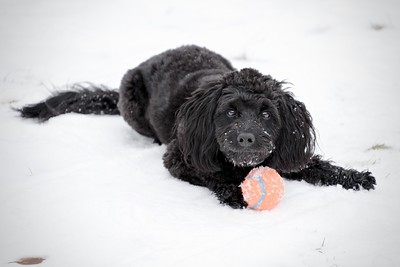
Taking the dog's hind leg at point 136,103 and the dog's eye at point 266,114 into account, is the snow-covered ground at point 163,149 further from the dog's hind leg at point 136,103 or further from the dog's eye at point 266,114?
the dog's eye at point 266,114

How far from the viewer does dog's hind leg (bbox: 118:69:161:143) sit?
5598mm

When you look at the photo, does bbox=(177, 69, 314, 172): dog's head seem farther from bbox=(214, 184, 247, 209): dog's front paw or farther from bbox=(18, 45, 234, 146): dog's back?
bbox=(18, 45, 234, 146): dog's back

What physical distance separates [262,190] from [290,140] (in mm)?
661

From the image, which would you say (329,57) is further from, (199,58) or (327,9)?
(199,58)

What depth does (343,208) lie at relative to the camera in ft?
12.2

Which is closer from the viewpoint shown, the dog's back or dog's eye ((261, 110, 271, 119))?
dog's eye ((261, 110, 271, 119))

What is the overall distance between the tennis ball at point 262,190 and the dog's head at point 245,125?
17 cm

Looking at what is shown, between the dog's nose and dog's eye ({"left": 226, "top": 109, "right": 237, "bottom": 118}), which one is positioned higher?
dog's eye ({"left": 226, "top": 109, "right": 237, "bottom": 118})

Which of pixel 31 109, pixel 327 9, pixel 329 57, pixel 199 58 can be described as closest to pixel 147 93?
pixel 199 58

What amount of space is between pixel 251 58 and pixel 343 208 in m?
4.90

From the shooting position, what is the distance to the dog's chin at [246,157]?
3645mm

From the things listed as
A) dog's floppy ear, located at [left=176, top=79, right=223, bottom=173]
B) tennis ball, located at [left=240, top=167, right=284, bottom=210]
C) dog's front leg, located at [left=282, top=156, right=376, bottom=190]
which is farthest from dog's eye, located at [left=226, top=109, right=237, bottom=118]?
dog's front leg, located at [left=282, top=156, right=376, bottom=190]

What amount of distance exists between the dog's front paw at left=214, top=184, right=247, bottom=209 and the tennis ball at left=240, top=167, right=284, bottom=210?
11 centimetres

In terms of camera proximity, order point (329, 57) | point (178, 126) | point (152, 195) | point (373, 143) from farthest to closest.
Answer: point (329, 57)
point (373, 143)
point (178, 126)
point (152, 195)
